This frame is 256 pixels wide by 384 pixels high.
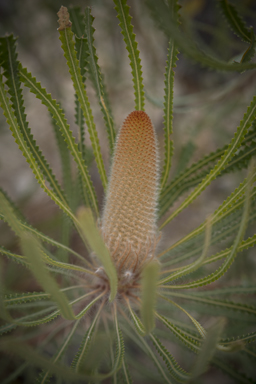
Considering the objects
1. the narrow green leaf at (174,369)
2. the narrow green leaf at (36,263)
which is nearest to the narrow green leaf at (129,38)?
the narrow green leaf at (36,263)

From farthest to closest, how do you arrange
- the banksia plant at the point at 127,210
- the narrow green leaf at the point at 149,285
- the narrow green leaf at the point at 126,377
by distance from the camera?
the narrow green leaf at the point at 126,377 < the banksia plant at the point at 127,210 < the narrow green leaf at the point at 149,285

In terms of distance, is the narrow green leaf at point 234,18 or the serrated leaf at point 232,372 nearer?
the narrow green leaf at point 234,18

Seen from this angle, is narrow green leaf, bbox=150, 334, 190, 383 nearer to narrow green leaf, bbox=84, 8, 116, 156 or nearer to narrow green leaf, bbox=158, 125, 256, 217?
narrow green leaf, bbox=158, 125, 256, 217

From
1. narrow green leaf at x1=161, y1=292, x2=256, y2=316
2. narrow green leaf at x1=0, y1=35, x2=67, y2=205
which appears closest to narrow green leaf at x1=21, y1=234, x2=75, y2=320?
narrow green leaf at x1=0, y1=35, x2=67, y2=205

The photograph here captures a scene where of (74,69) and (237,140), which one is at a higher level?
(74,69)

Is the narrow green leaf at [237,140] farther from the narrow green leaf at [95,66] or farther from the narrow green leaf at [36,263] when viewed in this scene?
the narrow green leaf at [36,263]

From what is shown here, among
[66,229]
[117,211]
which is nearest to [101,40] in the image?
[66,229]

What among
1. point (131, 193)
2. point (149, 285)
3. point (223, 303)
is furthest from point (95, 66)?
point (223, 303)

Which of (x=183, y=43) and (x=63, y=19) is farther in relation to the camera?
(x=63, y=19)

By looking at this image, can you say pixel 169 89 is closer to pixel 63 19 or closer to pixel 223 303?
pixel 63 19

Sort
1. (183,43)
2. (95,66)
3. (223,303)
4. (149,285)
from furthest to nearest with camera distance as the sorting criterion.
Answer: (223,303) < (95,66) < (183,43) < (149,285)

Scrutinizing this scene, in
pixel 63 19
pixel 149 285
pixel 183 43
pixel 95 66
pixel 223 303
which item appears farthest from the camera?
pixel 223 303
